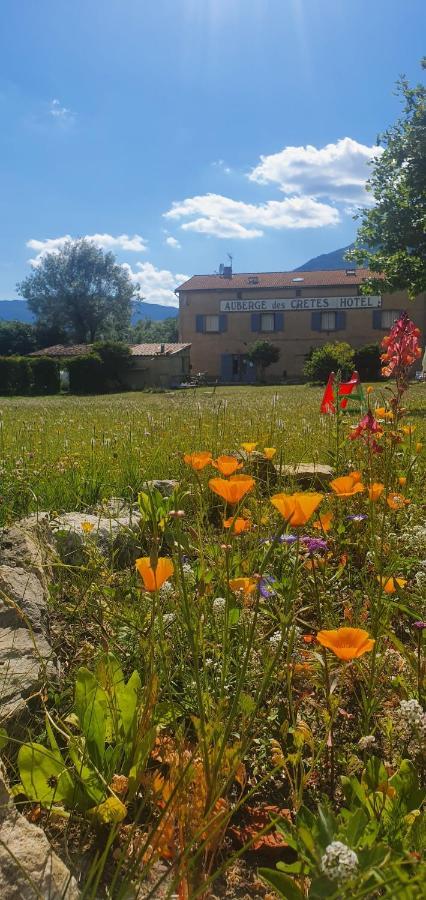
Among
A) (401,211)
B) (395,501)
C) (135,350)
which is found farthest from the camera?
(135,350)

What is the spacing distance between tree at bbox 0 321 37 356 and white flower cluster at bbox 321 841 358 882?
203 feet

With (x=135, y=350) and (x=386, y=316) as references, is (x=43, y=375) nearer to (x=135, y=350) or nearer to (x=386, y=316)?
(x=135, y=350)

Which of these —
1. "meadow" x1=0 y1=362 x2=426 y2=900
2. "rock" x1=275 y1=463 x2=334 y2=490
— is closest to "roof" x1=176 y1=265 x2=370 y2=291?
"rock" x1=275 y1=463 x2=334 y2=490

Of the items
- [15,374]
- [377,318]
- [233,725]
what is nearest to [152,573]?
[233,725]

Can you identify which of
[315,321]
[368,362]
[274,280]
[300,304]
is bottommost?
[368,362]

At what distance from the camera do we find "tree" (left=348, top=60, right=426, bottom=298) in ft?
56.1

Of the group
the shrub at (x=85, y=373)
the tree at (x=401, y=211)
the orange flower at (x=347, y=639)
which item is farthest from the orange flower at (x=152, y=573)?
the shrub at (x=85, y=373)

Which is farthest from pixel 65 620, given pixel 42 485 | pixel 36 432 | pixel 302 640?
pixel 36 432

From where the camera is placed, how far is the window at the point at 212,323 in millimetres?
47719

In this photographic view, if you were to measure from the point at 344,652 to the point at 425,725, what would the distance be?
A: 35 cm

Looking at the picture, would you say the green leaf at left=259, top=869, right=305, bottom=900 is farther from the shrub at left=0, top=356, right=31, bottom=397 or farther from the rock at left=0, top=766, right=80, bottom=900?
the shrub at left=0, top=356, right=31, bottom=397

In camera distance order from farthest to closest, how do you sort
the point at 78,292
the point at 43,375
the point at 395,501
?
the point at 78,292
the point at 43,375
the point at 395,501

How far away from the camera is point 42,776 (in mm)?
1470

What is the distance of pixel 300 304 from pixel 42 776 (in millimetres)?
46340
